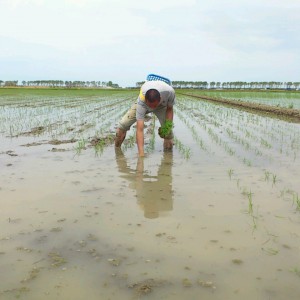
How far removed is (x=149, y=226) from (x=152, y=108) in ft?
9.30

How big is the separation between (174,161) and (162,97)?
0.98m

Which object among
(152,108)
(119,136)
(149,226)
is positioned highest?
(152,108)

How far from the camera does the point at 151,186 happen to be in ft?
12.0

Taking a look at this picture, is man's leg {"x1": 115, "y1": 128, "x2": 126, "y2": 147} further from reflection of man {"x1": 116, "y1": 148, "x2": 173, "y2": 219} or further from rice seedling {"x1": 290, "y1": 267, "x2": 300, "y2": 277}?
rice seedling {"x1": 290, "y1": 267, "x2": 300, "y2": 277}

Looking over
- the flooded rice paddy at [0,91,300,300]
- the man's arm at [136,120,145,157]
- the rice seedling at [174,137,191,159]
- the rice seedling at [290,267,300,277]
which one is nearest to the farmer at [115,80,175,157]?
the man's arm at [136,120,145,157]

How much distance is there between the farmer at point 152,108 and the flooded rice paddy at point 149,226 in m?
0.47

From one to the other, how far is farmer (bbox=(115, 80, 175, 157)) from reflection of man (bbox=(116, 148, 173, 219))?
0.50m

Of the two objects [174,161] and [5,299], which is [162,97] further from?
[5,299]

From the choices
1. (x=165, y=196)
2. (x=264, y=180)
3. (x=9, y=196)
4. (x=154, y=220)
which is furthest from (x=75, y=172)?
(x=264, y=180)

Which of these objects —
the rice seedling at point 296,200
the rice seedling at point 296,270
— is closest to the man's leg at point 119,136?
the rice seedling at point 296,200

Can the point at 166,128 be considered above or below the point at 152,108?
below

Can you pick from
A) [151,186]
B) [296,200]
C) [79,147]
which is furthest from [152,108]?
[296,200]

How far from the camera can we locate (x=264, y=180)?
3.87 m

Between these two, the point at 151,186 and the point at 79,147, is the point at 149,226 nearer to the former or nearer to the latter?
the point at 151,186
